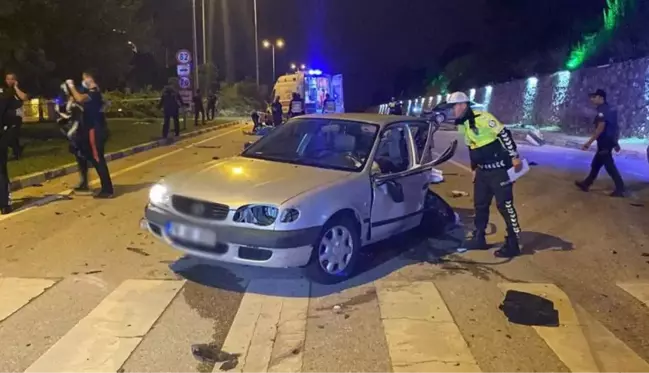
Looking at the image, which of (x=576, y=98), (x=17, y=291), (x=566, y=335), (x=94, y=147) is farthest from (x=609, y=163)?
(x=576, y=98)

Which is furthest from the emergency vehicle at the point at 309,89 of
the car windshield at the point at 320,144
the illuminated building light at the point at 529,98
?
the car windshield at the point at 320,144

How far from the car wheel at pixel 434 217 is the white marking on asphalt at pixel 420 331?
1.95 m

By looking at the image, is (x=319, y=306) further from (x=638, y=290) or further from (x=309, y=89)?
(x=309, y=89)

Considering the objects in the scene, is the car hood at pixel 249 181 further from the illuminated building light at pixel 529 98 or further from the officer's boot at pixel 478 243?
the illuminated building light at pixel 529 98

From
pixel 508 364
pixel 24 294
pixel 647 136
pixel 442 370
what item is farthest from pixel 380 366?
pixel 647 136

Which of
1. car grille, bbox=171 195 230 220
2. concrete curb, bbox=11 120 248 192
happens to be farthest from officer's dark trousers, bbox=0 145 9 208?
car grille, bbox=171 195 230 220

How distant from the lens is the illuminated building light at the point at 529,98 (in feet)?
119

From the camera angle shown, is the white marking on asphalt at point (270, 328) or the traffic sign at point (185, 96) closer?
the white marking on asphalt at point (270, 328)

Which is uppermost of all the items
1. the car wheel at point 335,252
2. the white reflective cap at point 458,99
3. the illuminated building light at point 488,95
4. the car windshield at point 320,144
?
the white reflective cap at point 458,99

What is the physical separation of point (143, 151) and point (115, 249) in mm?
14129

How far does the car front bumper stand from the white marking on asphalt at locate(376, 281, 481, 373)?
80 centimetres

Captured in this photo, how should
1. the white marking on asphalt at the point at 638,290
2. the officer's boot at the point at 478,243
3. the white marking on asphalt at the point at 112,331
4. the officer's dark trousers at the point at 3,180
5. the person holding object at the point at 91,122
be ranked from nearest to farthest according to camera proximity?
the white marking on asphalt at the point at 112,331, the white marking on asphalt at the point at 638,290, the officer's boot at the point at 478,243, the officer's dark trousers at the point at 3,180, the person holding object at the point at 91,122

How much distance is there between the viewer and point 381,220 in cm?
704

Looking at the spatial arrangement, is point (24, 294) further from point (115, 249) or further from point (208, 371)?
point (208, 371)
